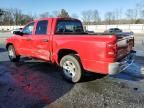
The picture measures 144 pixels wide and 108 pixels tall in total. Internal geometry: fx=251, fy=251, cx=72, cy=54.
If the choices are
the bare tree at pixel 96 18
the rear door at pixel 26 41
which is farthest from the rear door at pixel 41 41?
the bare tree at pixel 96 18

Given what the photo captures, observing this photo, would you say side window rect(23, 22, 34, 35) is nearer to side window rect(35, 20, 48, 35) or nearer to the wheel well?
side window rect(35, 20, 48, 35)

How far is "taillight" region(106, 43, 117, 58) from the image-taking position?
6.15 metres

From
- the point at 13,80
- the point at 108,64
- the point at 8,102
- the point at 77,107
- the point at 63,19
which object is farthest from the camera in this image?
the point at 63,19

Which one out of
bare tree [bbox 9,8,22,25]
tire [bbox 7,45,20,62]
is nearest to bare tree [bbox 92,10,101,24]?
bare tree [bbox 9,8,22,25]

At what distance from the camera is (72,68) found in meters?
7.42

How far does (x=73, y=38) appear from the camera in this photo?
280 inches

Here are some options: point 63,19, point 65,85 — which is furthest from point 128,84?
point 63,19

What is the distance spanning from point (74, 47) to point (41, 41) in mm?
1685

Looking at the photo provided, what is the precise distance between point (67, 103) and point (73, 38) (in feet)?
7.20

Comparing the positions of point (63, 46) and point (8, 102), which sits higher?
point (63, 46)

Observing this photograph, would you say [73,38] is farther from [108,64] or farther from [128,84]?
[128,84]

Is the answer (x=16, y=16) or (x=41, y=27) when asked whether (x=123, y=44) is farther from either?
(x=16, y=16)

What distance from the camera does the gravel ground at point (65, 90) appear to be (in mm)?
5543

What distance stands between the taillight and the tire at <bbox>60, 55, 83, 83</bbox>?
1.18 m
